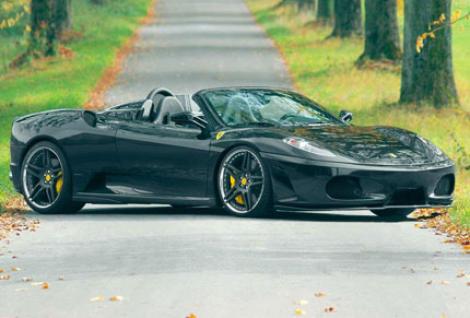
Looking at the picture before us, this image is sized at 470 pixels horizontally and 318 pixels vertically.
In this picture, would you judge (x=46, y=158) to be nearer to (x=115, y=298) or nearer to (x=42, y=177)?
(x=42, y=177)

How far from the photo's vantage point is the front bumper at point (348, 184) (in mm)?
12219

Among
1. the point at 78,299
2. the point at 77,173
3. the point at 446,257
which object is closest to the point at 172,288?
the point at 78,299

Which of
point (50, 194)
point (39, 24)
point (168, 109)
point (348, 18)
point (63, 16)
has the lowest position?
point (348, 18)

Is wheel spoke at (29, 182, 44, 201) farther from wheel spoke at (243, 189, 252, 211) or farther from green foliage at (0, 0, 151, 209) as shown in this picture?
wheel spoke at (243, 189, 252, 211)

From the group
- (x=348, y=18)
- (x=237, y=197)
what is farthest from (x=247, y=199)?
(x=348, y=18)

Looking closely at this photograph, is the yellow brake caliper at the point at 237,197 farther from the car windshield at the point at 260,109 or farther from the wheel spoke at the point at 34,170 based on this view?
the wheel spoke at the point at 34,170

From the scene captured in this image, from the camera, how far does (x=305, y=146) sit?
12.4m

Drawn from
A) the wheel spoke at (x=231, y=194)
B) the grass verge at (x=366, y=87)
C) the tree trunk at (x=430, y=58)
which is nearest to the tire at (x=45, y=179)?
the wheel spoke at (x=231, y=194)

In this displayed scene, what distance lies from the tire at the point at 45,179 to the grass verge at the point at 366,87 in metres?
3.96

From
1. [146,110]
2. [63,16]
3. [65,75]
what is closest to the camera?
[146,110]

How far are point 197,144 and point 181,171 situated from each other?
336 millimetres

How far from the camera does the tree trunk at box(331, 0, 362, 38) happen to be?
41219 mm

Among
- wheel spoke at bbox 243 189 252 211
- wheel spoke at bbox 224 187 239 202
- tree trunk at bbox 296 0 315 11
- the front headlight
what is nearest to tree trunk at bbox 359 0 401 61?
wheel spoke at bbox 224 187 239 202

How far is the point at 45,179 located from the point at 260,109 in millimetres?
2376
